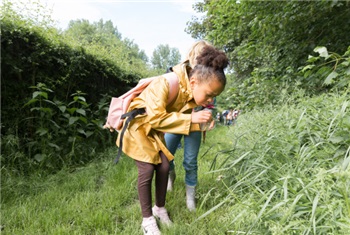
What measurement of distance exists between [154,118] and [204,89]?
0.39 meters

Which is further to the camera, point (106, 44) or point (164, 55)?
point (164, 55)

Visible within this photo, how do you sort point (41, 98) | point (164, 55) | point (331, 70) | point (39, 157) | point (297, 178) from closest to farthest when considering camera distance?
point (297, 178)
point (331, 70)
point (39, 157)
point (41, 98)
point (164, 55)

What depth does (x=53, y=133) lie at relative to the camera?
3408 millimetres

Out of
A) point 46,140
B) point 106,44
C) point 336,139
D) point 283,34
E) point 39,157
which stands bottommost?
point 39,157

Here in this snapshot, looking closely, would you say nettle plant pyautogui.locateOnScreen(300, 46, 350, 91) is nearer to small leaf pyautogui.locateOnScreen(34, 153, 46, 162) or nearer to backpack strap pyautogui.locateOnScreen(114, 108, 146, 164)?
backpack strap pyautogui.locateOnScreen(114, 108, 146, 164)

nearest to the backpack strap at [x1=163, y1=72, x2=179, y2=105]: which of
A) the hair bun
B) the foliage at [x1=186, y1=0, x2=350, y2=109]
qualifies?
the hair bun

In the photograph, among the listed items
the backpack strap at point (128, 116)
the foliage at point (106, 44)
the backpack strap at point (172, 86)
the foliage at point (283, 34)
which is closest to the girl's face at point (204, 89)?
the backpack strap at point (172, 86)

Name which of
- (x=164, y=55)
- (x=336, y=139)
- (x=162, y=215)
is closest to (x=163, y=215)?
(x=162, y=215)

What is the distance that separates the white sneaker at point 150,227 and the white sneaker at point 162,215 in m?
0.14

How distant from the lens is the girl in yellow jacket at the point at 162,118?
167 centimetres

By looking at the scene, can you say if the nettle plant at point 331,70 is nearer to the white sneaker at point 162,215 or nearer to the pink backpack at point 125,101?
the pink backpack at point 125,101

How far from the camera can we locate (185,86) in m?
1.84

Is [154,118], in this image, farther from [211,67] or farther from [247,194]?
[247,194]

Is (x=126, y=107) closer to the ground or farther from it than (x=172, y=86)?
closer to the ground
